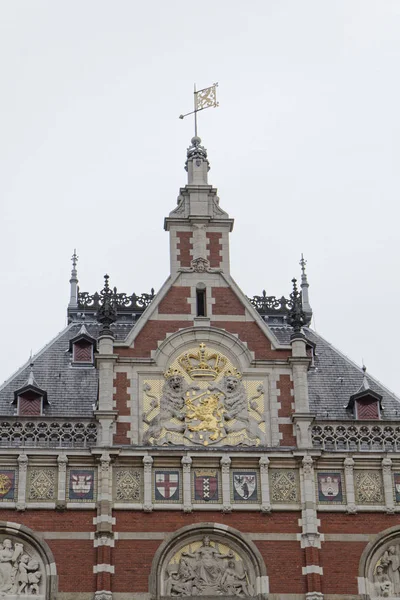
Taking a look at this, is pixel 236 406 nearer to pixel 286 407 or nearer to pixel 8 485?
pixel 286 407

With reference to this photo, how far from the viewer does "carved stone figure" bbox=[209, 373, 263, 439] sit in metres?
37.4

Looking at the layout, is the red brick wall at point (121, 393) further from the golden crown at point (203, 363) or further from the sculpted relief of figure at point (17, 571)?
the sculpted relief of figure at point (17, 571)

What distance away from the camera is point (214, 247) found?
40500 millimetres

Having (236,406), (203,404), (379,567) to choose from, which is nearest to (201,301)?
(203,404)

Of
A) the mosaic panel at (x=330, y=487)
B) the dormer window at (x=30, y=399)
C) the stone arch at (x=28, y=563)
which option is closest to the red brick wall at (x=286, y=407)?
the mosaic panel at (x=330, y=487)

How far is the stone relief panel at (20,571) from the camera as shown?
34875mm

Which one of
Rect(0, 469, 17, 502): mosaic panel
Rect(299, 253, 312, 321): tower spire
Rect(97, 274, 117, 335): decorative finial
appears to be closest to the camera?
Rect(0, 469, 17, 502): mosaic panel

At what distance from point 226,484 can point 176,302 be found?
5.71 meters

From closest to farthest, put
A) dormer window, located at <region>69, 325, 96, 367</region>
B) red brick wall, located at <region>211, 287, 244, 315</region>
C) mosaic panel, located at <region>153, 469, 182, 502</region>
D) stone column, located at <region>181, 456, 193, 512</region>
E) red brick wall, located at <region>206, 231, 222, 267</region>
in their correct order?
stone column, located at <region>181, 456, 193, 512</region> < mosaic panel, located at <region>153, 469, 182, 502</region> < red brick wall, located at <region>211, 287, 244, 315</region> < red brick wall, located at <region>206, 231, 222, 267</region> < dormer window, located at <region>69, 325, 96, 367</region>

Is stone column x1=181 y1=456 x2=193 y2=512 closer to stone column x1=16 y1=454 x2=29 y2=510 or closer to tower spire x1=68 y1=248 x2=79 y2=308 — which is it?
stone column x1=16 y1=454 x2=29 y2=510

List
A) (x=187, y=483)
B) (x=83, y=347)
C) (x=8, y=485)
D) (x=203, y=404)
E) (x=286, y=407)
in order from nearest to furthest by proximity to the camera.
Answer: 1. (x=8, y=485)
2. (x=187, y=483)
3. (x=203, y=404)
4. (x=286, y=407)
5. (x=83, y=347)

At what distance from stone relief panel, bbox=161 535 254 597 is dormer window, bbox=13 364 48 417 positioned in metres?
6.24

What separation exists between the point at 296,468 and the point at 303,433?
98cm

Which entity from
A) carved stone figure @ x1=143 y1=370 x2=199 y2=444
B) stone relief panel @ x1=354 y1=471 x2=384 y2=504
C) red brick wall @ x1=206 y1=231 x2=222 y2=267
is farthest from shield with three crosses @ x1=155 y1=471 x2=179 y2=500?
red brick wall @ x1=206 y1=231 x2=222 y2=267
